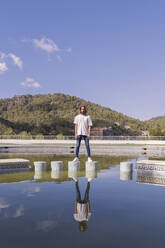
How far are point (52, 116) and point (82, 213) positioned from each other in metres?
93.7

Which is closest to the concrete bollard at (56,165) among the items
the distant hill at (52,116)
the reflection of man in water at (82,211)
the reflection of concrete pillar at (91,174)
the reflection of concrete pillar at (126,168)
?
the reflection of concrete pillar at (91,174)

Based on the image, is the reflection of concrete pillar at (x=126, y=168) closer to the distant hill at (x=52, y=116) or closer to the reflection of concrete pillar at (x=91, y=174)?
the reflection of concrete pillar at (x=91, y=174)

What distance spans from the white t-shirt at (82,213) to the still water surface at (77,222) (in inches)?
3.4

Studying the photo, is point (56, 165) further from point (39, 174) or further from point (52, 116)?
point (52, 116)

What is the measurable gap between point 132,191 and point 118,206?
4.00 ft

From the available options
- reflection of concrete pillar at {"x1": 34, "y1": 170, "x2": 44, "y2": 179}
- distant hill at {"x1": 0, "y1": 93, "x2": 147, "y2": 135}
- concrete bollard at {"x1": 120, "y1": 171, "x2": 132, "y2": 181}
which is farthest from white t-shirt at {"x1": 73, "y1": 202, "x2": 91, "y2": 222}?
distant hill at {"x1": 0, "y1": 93, "x2": 147, "y2": 135}

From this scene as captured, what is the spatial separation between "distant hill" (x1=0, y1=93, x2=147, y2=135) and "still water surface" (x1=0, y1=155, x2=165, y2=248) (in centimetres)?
7073

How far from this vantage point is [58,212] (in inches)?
160

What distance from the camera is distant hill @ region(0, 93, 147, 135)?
81.0 m

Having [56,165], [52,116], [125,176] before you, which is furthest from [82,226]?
[52,116]

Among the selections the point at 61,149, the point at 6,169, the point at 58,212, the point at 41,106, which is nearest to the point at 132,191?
the point at 58,212

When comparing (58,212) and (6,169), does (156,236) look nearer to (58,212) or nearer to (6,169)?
(58,212)

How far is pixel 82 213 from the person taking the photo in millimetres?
3980

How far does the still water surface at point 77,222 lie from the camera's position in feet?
10.00
